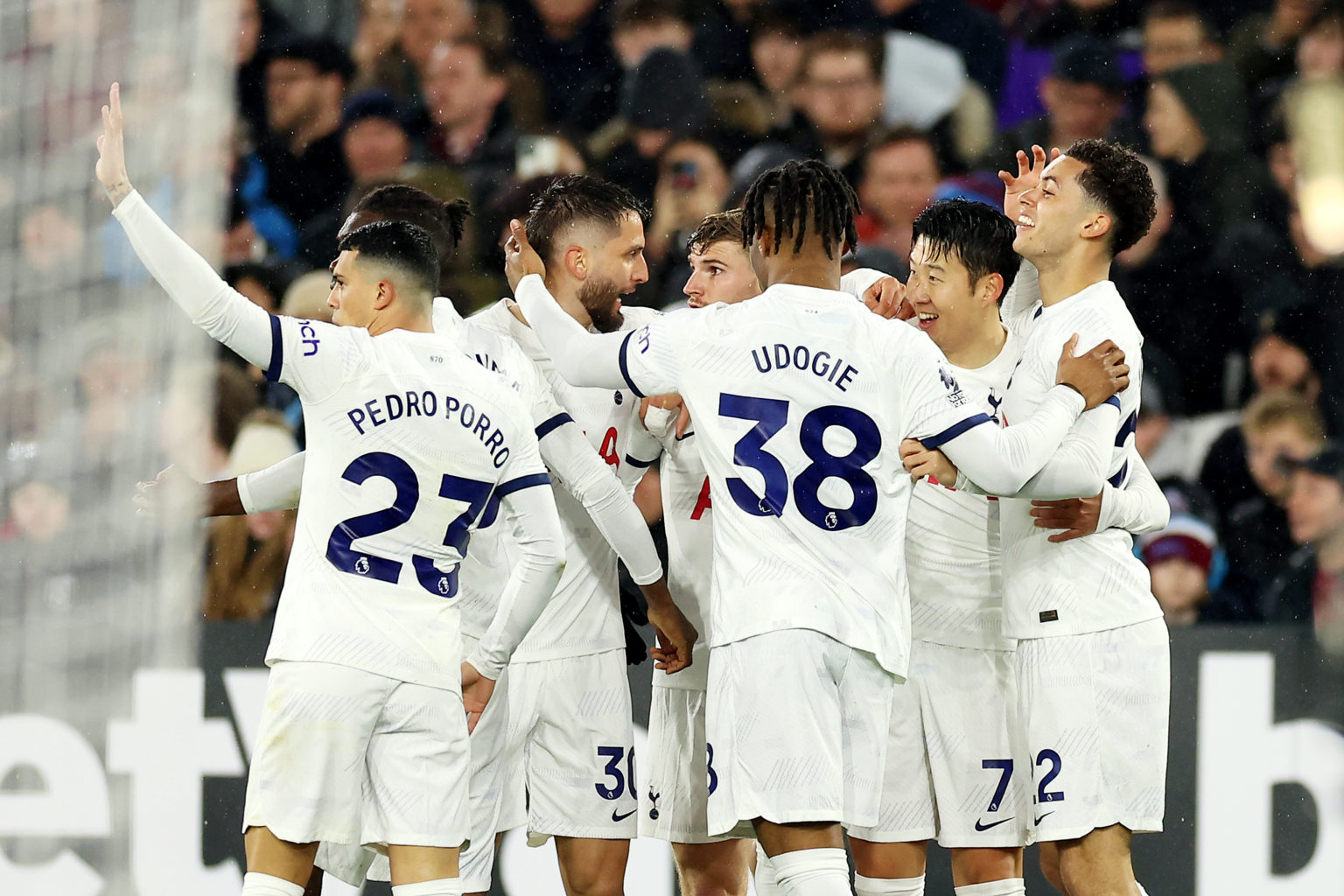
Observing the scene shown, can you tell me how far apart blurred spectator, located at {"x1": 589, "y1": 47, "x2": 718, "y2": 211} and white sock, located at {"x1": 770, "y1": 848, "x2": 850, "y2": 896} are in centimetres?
406

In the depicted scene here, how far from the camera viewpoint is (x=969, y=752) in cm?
376

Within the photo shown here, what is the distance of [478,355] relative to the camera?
3826 millimetres

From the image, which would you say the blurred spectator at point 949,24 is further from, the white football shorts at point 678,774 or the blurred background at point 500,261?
the white football shorts at point 678,774

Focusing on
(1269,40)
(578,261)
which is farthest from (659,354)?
(1269,40)

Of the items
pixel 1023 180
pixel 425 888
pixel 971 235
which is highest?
pixel 1023 180

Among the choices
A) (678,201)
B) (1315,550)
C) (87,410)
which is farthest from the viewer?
(678,201)

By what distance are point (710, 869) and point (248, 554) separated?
263cm

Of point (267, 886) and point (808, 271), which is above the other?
point (808, 271)

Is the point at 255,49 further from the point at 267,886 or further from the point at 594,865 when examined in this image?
the point at 267,886

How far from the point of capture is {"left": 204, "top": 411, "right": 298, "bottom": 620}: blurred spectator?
583 centimetres

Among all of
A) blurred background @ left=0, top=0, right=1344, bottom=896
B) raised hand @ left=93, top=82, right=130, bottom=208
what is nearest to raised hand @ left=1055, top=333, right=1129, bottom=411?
blurred background @ left=0, top=0, right=1344, bottom=896

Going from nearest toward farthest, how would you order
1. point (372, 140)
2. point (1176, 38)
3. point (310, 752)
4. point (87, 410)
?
1. point (310, 752)
2. point (87, 410)
3. point (1176, 38)
4. point (372, 140)

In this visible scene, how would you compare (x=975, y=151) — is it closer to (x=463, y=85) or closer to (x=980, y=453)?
(x=463, y=85)

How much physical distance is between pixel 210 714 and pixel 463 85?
3.24 meters
